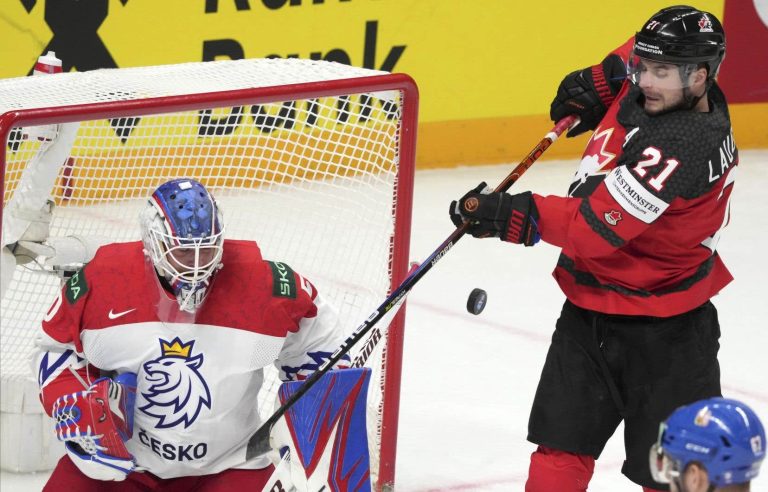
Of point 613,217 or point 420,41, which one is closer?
point 613,217

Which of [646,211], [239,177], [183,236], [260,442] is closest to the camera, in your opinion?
[183,236]

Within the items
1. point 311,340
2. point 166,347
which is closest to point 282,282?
point 311,340

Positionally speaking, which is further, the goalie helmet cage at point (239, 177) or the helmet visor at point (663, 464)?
the goalie helmet cage at point (239, 177)

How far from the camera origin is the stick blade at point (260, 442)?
2.81m

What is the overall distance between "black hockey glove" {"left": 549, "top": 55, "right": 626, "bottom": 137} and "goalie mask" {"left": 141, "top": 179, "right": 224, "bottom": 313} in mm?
966

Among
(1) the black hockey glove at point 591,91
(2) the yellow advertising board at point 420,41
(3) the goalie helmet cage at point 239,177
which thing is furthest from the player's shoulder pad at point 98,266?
(2) the yellow advertising board at point 420,41

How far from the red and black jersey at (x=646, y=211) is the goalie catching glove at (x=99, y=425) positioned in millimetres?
897

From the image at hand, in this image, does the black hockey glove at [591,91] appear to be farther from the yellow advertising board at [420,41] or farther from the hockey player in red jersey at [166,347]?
the yellow advertising board at [420,41]

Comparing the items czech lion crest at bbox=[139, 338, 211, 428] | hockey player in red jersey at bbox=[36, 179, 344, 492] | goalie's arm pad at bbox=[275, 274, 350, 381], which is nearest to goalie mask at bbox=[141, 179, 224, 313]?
hockey player in red jersey at bbox=[36, 179, 344, 492]

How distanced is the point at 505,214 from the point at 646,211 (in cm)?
29

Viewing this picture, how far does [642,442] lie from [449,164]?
3.75 metres

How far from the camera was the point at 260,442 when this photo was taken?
2.83m

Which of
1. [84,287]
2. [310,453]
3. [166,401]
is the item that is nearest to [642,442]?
[310,453]

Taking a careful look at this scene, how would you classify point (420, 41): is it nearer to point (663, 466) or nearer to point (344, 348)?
point (344, 348)
